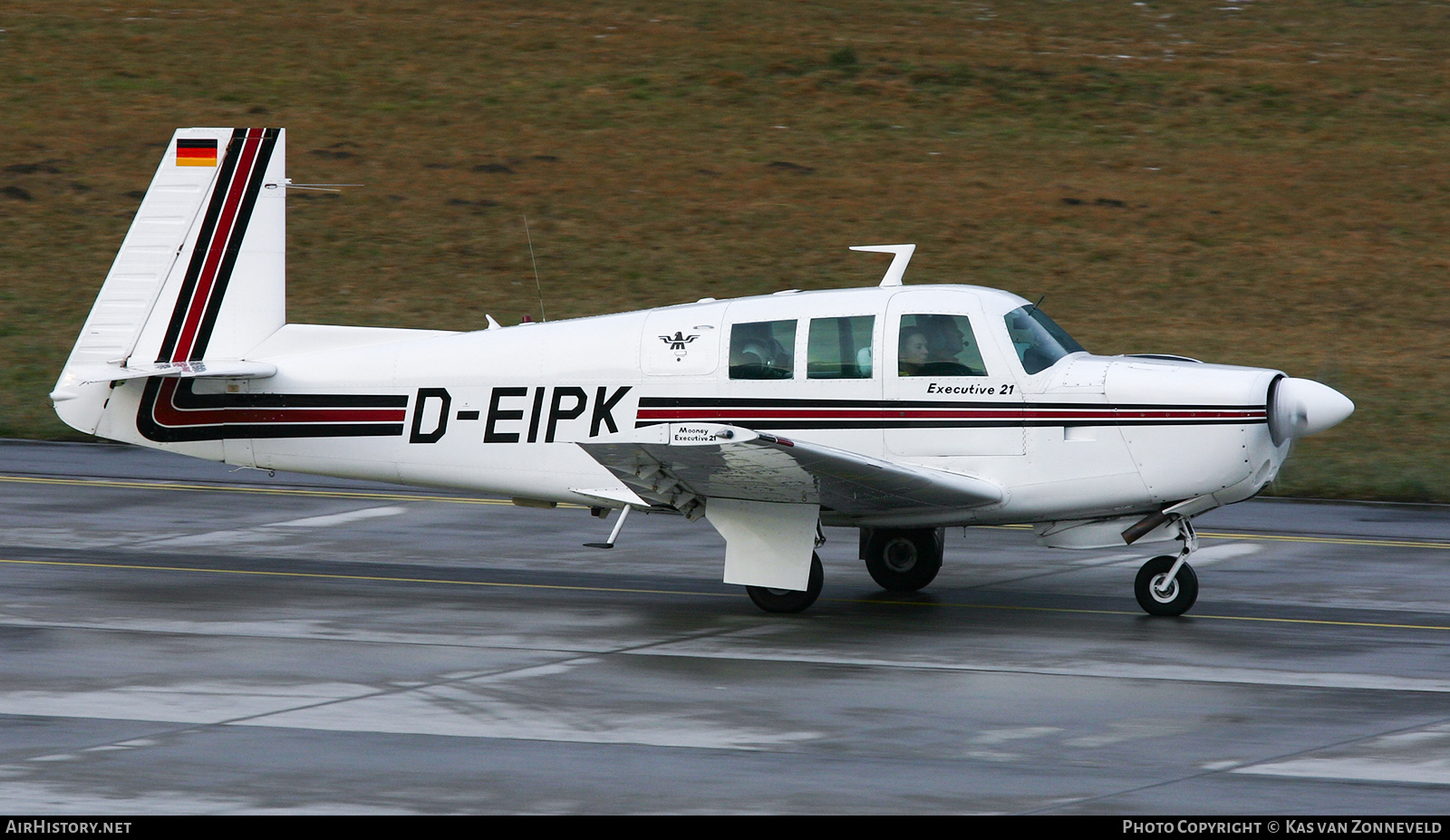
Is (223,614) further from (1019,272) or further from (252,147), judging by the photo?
(1019,272)

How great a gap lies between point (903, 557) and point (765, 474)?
2206 millimetres

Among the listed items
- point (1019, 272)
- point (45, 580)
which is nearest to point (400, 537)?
point (45, 580)

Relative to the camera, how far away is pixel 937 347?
11570 mm

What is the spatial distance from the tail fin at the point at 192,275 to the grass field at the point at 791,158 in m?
8.54

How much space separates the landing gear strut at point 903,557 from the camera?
12812mm

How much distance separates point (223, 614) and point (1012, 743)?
597 cm

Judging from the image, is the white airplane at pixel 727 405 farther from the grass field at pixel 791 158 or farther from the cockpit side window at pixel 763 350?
the grass field at pixel 791 158

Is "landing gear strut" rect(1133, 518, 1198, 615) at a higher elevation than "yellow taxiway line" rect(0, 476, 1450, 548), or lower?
higher

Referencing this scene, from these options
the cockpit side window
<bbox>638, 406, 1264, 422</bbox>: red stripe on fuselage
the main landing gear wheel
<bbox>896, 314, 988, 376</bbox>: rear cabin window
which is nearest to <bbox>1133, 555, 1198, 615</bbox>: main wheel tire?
<bbox>638, 406, 1264, 422</bbox>: red stripe on fuselage

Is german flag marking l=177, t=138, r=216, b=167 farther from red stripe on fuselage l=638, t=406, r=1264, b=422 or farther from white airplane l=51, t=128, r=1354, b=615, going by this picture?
red stripe on fuselage l=638, t=406, r=1264, b=422

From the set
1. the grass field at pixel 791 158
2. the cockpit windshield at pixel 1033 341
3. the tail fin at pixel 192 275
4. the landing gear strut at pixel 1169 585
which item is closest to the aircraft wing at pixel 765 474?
the cockpit windshield at pixel 1033 341

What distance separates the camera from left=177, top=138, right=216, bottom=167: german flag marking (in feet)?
42.7

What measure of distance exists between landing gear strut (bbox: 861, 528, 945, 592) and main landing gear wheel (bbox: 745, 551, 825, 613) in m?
1.06

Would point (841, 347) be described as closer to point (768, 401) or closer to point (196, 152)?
point (768, 401)
